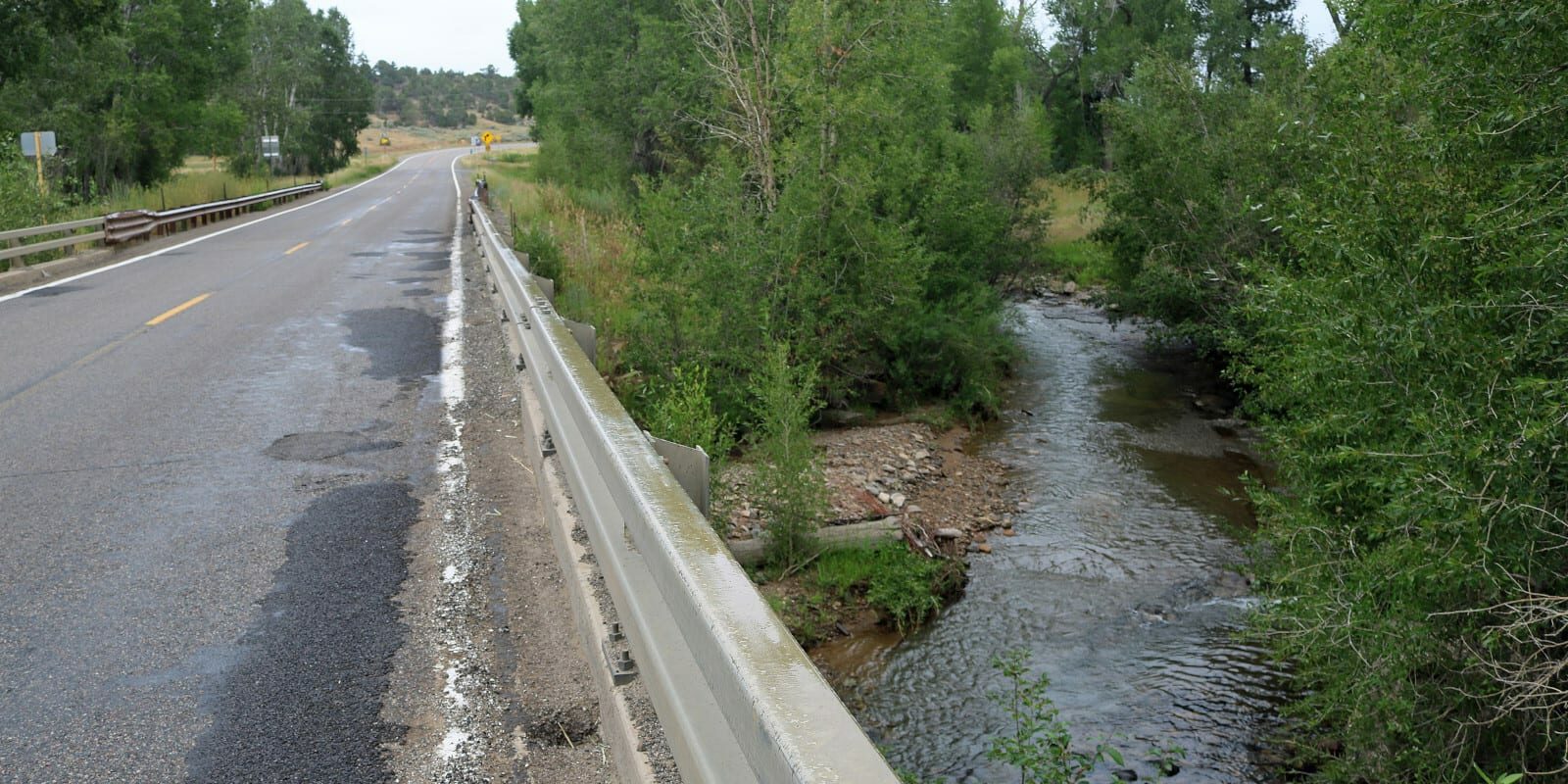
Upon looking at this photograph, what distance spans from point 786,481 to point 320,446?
326 centimetres

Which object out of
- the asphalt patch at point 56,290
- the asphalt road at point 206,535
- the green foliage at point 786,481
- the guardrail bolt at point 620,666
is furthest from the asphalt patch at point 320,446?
the asphalt patch at point 56,290

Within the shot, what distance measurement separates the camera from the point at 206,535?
556 cm

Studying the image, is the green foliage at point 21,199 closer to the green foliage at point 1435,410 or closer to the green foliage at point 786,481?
the green foliage at point 786,481

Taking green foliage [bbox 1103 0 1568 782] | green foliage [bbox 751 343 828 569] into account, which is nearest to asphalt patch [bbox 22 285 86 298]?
green foliage [bbox 751 343 828 569]

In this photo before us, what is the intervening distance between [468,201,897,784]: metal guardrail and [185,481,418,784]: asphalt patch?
856mm

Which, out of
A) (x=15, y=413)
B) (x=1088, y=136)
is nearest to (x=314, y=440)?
(x=15, y=413)

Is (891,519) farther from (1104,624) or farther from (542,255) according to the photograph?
(542,255)

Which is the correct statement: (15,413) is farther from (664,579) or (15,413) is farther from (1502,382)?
(1502,382)

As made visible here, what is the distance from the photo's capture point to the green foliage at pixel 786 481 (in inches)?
349

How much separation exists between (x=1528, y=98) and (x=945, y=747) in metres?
4.78

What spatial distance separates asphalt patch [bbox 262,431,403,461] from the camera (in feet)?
23.2

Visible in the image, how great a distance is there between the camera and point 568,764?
3.36 m

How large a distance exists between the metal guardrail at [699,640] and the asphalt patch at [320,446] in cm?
297

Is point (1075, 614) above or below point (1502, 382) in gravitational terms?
below
